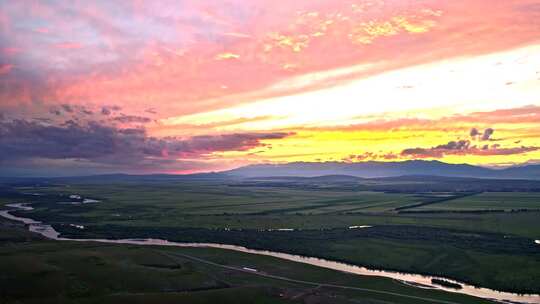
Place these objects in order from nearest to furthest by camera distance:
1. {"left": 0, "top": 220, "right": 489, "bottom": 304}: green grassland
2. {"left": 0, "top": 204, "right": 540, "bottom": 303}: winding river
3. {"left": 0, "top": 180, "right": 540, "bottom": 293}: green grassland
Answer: {"left": 0, "top": 220, "right": 489, "bottom": 304}: green grassland
{"left": 0, "top": 204, "right": 540, "bottom": 303}: winding river
{"left": 0, "top": 180, "right": 540, "bottom": 293}: green grassland

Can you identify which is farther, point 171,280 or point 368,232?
point 368,232

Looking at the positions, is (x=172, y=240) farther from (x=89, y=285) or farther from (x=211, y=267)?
(x=89, y=285)

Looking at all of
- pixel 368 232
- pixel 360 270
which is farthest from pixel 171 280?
pixel 368 232

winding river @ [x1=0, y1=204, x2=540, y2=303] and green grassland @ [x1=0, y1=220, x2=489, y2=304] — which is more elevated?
green grassland @ [x1=0, y1=220, x2=489, y2=304]

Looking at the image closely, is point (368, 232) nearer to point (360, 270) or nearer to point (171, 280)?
point (360, 270)

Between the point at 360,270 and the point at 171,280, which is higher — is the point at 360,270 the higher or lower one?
the lower one

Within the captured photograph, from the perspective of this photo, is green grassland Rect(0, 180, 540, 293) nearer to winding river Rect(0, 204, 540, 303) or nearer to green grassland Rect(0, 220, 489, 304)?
winding river Rect(0, 204, 540, 303)

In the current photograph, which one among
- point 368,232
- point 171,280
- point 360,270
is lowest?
point 360,270

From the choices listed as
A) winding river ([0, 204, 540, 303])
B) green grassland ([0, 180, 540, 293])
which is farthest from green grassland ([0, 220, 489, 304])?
green grassland ([0, 180, 540, 293])

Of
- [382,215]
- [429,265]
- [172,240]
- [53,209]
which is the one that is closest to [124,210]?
[53,209]
